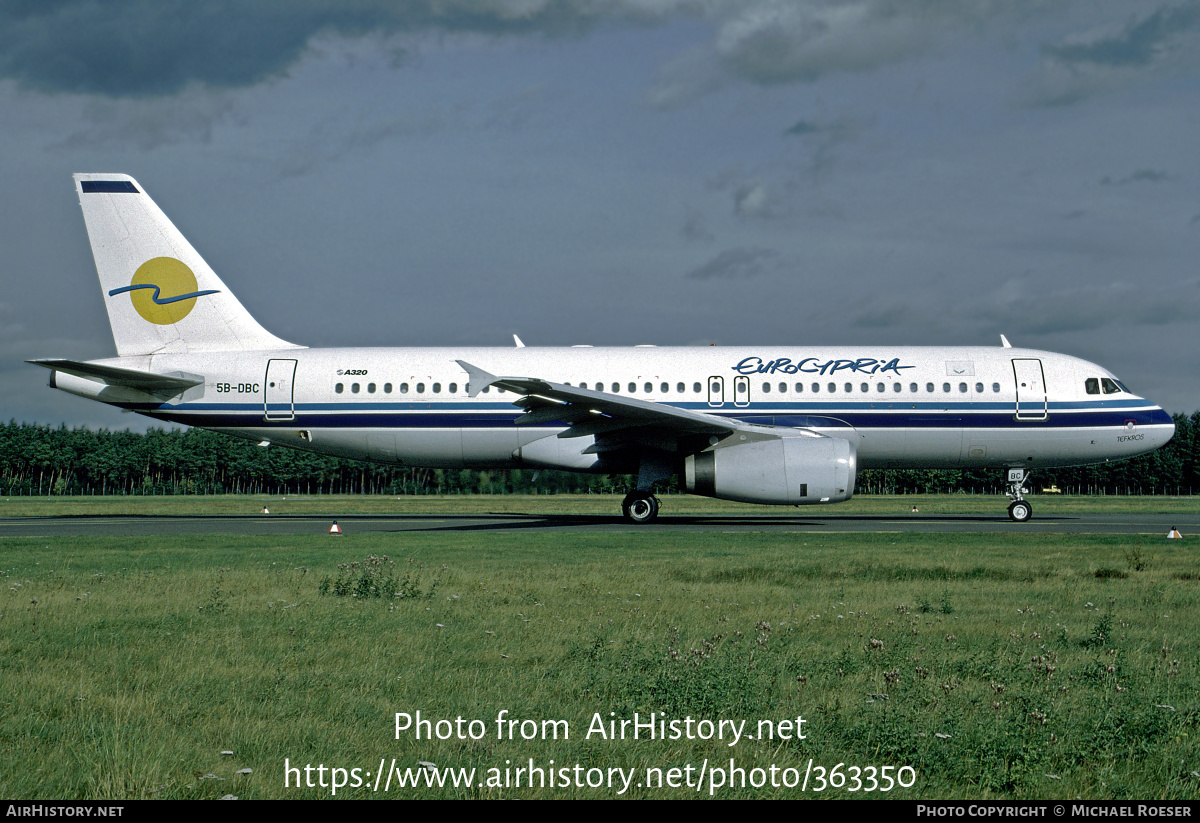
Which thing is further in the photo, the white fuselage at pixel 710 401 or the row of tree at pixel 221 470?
the row of tree at pixel 221 470

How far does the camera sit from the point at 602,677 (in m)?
5.75

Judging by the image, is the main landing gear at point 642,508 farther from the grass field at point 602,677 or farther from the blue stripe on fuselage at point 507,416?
the grass field at point 602,677

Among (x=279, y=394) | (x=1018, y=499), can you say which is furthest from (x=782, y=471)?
(x=279, y=394)

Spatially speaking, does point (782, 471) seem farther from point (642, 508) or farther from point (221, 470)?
point (221, 470)

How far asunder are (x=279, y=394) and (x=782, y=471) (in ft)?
40.0

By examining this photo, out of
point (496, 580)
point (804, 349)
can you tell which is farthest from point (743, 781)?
point (804, 349)

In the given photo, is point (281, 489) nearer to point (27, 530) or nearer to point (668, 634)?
point (27, 530)

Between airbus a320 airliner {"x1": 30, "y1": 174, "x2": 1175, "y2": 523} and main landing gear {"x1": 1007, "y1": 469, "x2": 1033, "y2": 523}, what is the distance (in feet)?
0.17

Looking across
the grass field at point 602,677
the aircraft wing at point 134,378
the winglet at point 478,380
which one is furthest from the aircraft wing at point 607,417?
Answer: the grass field at point 602,677

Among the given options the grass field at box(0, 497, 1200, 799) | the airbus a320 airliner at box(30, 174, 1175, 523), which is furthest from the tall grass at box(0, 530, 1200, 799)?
the airbus a320 airliner at box(30, 174, 1175, 523)

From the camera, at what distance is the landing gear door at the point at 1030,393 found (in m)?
22.5

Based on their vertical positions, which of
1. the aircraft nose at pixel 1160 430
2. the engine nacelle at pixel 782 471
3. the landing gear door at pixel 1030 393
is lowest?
the engine nacelle at pixel 782 471

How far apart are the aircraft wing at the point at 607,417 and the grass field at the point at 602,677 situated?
7928mm

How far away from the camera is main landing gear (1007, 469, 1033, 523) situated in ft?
75.0
